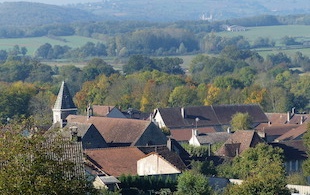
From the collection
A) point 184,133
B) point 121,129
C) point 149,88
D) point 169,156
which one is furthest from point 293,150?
point 149,88

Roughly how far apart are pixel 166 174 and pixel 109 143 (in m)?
12.9

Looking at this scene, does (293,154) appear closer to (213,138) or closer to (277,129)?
(213,138)

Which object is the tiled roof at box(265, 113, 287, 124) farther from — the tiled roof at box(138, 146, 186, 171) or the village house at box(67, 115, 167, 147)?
Result: the tiled roof at box(138, 146, 186, 171)

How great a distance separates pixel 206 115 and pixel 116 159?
115 feet

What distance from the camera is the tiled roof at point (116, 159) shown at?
4128 centimetres

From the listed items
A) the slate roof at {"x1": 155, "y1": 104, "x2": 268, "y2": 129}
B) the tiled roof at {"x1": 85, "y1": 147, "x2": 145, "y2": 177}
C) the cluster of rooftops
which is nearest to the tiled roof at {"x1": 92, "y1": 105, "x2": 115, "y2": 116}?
the cluster of rooftops

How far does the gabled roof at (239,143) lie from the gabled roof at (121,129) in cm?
388

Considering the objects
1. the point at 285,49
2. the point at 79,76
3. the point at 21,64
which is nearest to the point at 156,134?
the point at 79,76

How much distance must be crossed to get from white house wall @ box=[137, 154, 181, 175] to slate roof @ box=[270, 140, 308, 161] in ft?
35.3

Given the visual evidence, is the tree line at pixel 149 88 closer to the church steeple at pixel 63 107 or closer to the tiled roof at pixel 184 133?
the church steeple at pixel 63 107

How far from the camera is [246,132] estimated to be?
53.2m

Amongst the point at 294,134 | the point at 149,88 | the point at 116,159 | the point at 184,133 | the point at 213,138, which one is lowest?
the point at 149,88

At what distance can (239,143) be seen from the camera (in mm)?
51938

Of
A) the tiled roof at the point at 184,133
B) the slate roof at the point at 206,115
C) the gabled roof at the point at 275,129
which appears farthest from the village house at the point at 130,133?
the slate roof at the point at 206,115
